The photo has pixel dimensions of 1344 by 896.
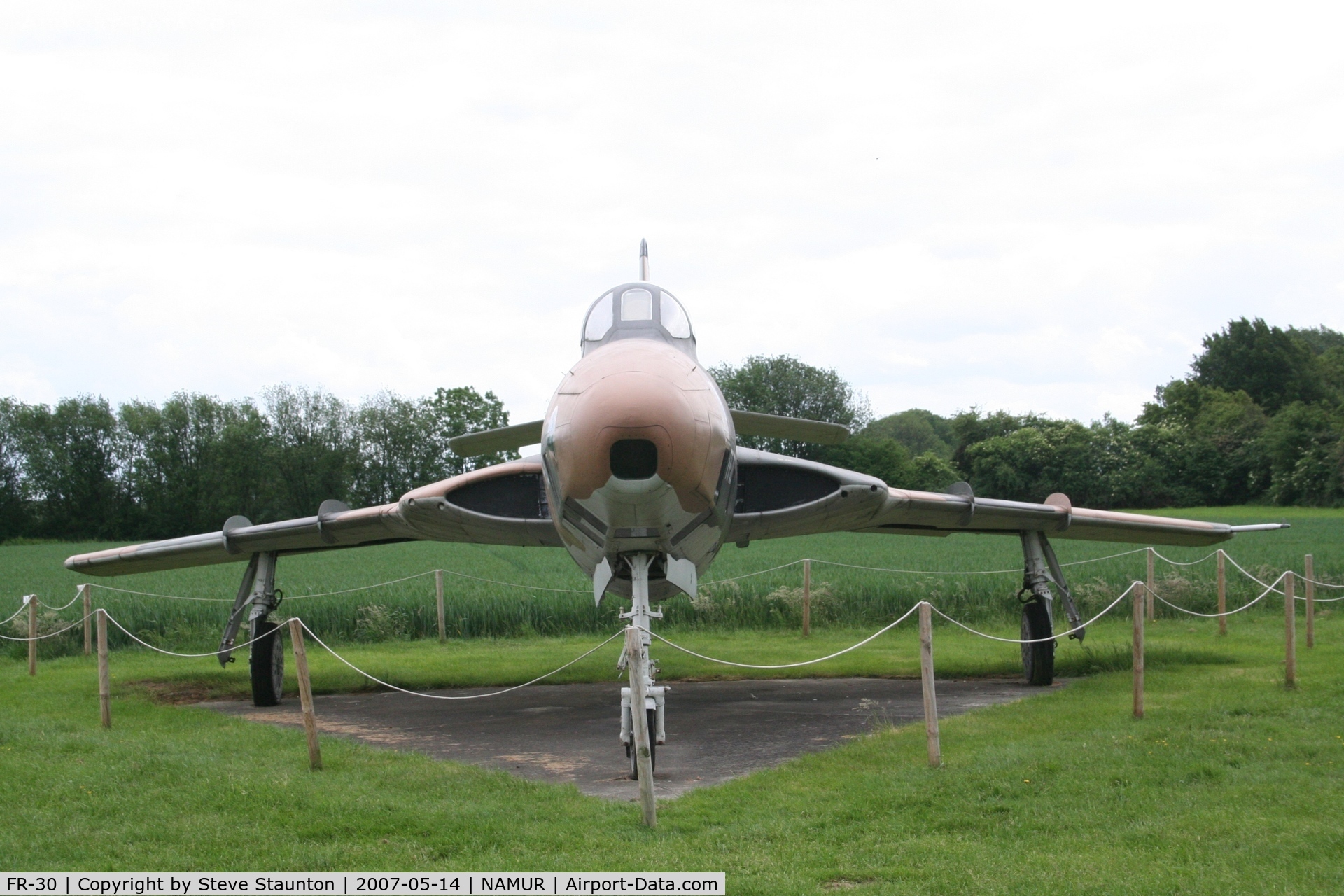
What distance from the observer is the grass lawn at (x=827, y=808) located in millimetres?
4895

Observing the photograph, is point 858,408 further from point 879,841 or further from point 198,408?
point 879,841

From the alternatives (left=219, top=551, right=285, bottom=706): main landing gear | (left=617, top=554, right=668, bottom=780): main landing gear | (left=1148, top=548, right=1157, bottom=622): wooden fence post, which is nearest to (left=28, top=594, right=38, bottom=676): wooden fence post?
(left=219, top=551, right=285, bottom=706): main landing gear

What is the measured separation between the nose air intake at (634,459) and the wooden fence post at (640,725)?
3.09 ft

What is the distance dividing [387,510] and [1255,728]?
788 centimetres

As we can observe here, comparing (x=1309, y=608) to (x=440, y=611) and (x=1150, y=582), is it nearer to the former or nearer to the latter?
(x=1150, y=582)

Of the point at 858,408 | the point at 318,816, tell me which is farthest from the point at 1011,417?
the point at 318,816

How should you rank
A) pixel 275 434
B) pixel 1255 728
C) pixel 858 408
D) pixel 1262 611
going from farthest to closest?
pixel 858 408 < pixel 275 434 < pixel 1262 611 < pixel 1255 728

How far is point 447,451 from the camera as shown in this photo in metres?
65.6

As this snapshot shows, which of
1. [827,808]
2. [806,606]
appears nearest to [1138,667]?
[827,808]

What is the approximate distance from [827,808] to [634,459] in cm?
234

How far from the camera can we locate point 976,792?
626 cm

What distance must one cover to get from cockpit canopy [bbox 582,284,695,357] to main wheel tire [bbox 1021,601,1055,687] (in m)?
5.62

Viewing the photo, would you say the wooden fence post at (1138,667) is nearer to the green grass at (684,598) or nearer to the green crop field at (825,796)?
the green crop field at (825,796)

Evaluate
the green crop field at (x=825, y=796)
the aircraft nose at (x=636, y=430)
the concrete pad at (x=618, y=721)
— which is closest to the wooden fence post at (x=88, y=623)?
the green crop field at (x=825, y=796)
